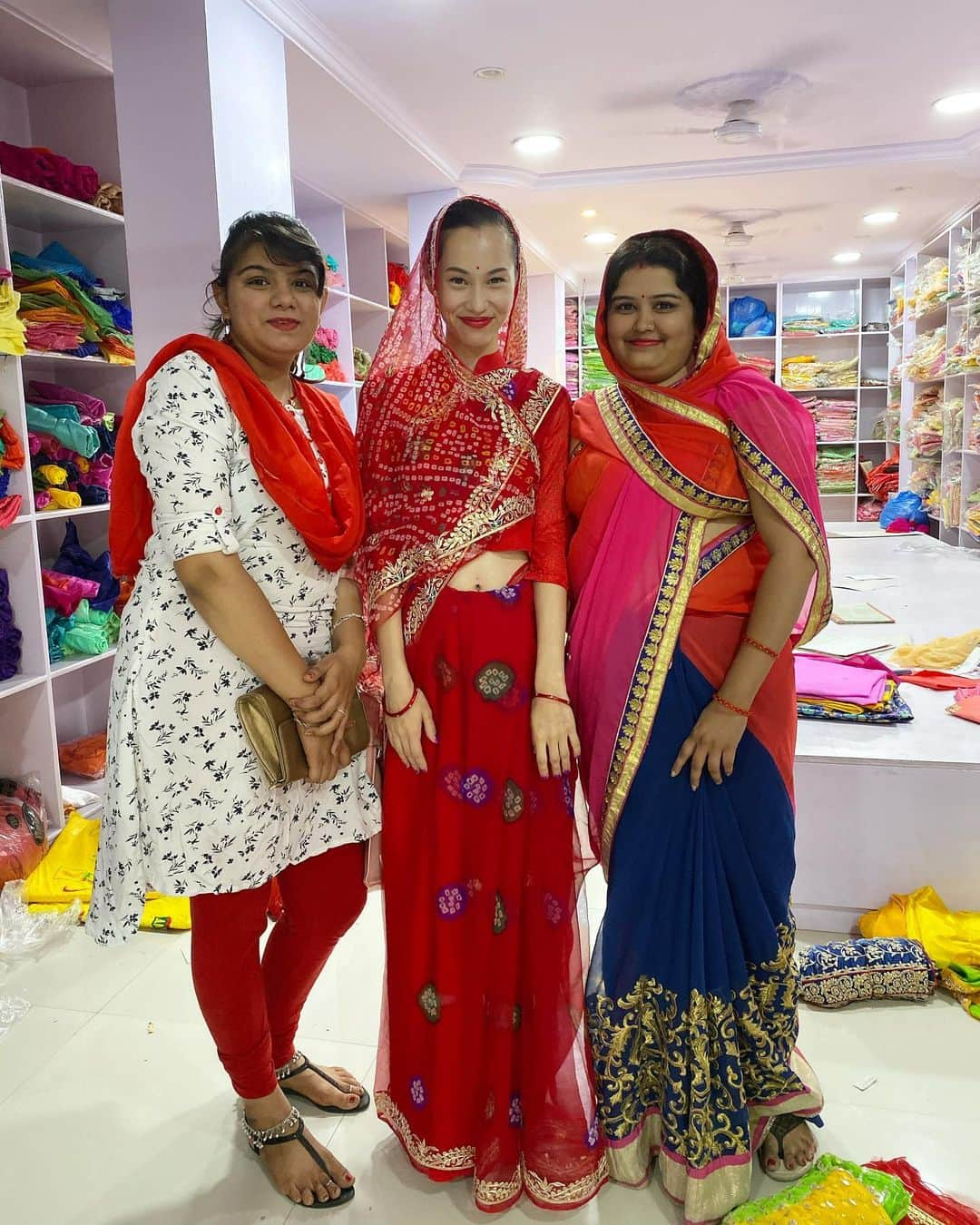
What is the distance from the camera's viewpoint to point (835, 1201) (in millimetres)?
1264

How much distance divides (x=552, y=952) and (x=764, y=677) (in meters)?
0.49

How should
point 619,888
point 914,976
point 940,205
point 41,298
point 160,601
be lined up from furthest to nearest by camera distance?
point 940,205 → point 41,298 → point 914,976 → point 619,888 → point 160,601

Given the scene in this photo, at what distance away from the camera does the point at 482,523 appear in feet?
4.26

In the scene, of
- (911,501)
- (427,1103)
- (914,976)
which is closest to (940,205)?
(911,501)

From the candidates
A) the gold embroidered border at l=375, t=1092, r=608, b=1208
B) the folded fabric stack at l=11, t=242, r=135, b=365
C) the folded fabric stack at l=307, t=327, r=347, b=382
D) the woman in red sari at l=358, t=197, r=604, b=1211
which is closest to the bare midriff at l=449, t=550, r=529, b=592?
the woman in red sari at l=358, t=197, r=604, b=1211

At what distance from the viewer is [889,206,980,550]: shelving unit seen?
5.18m

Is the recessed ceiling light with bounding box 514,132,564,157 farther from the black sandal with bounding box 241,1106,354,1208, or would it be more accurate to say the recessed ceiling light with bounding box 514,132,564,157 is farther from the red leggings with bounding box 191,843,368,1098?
the black sandal with bounding box 241,1106,354,1208

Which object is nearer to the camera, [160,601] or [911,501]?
[160,601]

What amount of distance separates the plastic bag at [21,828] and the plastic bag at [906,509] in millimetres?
5774

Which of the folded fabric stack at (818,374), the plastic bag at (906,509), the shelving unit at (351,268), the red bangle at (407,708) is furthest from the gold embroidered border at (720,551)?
the folded fabric stack at (818,374)

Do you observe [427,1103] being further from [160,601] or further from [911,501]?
[911,501]

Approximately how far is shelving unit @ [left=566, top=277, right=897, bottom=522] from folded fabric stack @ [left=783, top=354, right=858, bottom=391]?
0.08m

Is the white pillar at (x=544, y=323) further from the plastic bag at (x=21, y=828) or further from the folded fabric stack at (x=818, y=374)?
the plastic bag at (x=21, y=828)

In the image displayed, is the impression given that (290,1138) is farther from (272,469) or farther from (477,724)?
(272,469)
